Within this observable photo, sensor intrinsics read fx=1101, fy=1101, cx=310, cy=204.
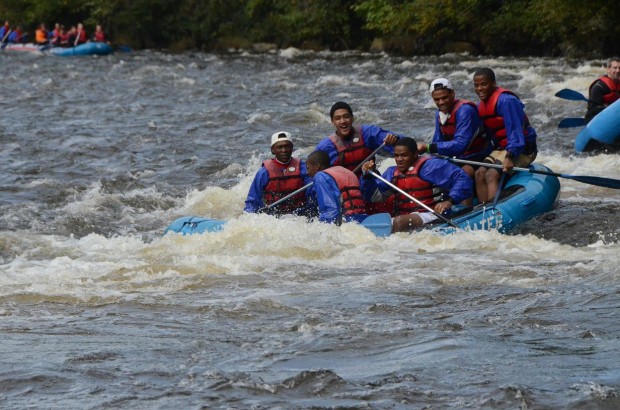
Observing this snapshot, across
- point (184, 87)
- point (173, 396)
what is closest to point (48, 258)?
point (173, 396)

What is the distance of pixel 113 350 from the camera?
586 cm

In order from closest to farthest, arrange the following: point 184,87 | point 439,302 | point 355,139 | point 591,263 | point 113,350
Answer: point 113,350 < point 439,302 < point 591,263 < point 355,139 < point 184,87

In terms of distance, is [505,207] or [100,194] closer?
[505,207]

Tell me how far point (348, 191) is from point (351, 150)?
0.83 metres

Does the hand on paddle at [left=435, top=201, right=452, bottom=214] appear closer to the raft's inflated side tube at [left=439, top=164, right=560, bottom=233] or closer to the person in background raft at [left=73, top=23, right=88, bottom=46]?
the raft's inflated side tube at [left=439, top=164, right=560, bottom=233]

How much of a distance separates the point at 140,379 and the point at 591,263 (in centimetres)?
364

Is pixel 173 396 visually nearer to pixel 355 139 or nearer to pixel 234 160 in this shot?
pixel 355 139

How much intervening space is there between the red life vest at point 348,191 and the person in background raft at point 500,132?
1134mm

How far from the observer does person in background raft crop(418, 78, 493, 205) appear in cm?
954

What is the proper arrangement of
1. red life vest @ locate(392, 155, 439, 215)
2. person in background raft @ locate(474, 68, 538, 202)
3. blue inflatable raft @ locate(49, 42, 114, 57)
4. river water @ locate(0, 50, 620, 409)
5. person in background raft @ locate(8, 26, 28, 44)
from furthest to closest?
person in background raft @ locate(8, 26, 28, 44) < blue inflatable raft @ locate(49, 42, 114, 57) < person in background raft @ locate(474, 68, 538, 202) < red life vest @ locate(392, 155, 439, 215) < river water @ locate(0, 50, 620, 409)

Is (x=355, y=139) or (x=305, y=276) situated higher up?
(x=355, y=139)

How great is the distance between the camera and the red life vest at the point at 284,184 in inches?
379

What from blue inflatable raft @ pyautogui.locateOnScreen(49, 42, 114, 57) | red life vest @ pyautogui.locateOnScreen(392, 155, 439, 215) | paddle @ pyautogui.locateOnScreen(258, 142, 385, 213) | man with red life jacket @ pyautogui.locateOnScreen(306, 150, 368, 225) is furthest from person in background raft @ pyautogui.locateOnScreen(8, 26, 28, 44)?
red life vest @ pyautogui.locateOnScreen(392, 155, 439, 215)

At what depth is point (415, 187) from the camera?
919 cm
